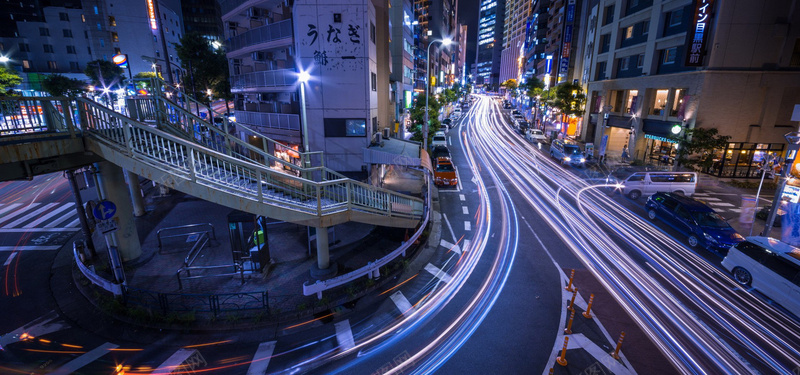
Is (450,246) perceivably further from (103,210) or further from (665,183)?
(665,183)

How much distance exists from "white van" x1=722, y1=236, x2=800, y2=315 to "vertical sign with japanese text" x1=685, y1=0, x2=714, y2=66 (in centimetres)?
2038

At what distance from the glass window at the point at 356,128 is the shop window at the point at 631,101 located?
30194 millimetres

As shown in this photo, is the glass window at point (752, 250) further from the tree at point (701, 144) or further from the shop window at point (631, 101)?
the shop window at point (631, 101)

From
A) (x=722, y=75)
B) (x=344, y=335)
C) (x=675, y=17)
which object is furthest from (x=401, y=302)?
(x=675, y=17)

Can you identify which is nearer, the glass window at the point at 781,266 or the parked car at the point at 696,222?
the glass window at the point at 781,266

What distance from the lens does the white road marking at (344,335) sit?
816 cm

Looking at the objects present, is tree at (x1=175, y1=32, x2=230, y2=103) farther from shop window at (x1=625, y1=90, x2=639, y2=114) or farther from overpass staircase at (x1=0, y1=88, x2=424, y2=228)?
shop window at (x1=625, y1=90, x2=639, y2=114)

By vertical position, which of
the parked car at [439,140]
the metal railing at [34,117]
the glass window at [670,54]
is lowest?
the parked car at [439,140]

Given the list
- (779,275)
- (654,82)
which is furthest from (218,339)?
(654,82)

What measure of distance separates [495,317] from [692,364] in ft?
14.6

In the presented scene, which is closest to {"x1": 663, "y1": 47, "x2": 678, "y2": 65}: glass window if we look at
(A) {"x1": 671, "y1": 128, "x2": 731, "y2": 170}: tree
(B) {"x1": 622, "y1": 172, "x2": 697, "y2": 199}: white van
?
(A) {"x1": 671, "y1": 128, "x2": 731, "y2": 170}: tree

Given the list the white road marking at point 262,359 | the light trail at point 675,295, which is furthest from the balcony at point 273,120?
the light trail at point 675,295

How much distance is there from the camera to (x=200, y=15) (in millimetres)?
93125

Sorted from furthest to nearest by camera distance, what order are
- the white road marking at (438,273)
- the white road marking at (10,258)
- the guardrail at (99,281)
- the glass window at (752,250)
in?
the white road marking at (10,258), the white road marking at (438,273), the glass window at (752,250), the guardrail at (99,281)
